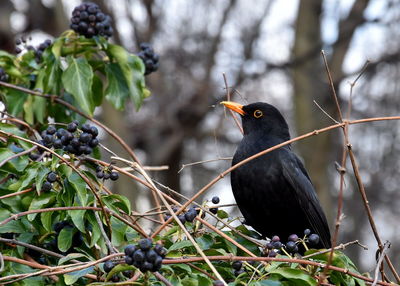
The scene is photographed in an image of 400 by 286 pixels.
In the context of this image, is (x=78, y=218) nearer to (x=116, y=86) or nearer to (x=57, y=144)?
(x=57, y=144)

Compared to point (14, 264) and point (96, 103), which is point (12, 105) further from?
point (14, 264)

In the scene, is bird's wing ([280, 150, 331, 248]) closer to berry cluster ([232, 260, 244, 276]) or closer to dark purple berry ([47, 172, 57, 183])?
berry cluster ([232, 260, 244, 276])

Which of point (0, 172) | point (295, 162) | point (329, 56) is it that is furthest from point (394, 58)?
point (0, 172)

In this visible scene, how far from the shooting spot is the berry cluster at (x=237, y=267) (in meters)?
2.37

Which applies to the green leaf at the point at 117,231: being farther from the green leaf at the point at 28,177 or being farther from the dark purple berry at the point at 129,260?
the dark purple berry at the point at 129,260

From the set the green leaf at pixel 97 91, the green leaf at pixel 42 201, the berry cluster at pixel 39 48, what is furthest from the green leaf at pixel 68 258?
the berry cluster at pixel 39 48

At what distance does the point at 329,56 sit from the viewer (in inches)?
404

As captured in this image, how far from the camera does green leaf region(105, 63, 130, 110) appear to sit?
369 centimetres

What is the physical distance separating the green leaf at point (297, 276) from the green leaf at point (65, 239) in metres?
0.77

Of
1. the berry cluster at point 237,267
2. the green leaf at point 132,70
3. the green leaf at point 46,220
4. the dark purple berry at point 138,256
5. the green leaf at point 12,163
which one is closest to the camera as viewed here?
the dark purple berry at point 138,256

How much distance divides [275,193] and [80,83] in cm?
126

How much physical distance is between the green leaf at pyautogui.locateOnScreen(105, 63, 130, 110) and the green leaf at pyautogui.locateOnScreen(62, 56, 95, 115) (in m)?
0.21

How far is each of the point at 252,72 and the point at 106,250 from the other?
887cm

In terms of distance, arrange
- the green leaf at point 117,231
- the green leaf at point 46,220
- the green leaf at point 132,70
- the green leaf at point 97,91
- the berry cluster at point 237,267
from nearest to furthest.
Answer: the berry cluster at point 237,267, the green leaf at point 46,220, the green leaf at point 117,231, the green leaf at point 132,70, the green leaf at point 97,91
